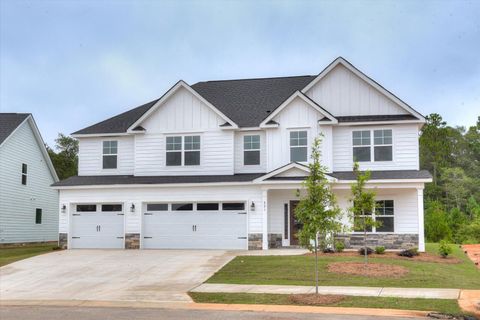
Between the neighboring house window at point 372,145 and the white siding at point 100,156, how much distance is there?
11.3 meters

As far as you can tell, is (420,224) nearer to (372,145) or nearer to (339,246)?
(339,246)

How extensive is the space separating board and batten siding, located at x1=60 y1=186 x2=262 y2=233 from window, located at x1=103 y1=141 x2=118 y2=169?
2.03m

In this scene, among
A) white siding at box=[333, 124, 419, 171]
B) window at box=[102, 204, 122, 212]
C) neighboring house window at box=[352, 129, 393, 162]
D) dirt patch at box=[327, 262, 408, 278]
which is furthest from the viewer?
window at box=[102, 204, 122, 212]

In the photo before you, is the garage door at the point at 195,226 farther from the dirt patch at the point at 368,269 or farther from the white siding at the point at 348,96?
the dirt patch at the point at 368,269

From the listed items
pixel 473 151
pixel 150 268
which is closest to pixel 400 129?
pixel 150 268

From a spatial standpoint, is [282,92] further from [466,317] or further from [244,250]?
[466,317]

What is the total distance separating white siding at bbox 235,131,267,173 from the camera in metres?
26.9

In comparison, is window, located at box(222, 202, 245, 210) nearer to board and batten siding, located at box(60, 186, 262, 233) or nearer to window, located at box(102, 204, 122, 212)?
board and batten siding, located at box(60, 186, 262, 233)

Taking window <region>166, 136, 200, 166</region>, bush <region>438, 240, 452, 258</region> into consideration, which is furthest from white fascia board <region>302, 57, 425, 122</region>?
bush <region>438, 240, 452, 258</region>

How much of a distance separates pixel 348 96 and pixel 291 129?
10.5 ft

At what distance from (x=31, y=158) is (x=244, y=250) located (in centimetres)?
1812

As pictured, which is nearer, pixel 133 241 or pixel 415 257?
pixel 415 257

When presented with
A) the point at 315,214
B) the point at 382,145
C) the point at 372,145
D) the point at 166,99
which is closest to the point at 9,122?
the point at 166,99

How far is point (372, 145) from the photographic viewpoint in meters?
25.7
